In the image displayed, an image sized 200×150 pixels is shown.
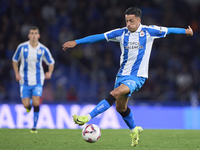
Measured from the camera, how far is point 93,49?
1756 centimetres

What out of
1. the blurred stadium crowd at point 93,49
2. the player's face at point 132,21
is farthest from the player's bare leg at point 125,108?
the blurred stadium crowd at point 93,49

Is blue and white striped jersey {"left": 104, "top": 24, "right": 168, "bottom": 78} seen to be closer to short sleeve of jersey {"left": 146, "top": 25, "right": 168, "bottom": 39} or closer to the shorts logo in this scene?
short sleeve of jersey {"left": 146, "top": 25, "right": 168, "bottom": 39}

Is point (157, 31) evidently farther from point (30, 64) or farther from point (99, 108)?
point (30, 64)

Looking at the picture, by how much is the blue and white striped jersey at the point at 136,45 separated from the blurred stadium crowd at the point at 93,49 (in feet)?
24.4

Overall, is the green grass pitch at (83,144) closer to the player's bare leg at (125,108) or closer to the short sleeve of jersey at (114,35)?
the player's bare leg at (125,108)

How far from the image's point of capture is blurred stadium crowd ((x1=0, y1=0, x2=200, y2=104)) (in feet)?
51.1

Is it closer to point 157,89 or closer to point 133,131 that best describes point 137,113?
point 157,89

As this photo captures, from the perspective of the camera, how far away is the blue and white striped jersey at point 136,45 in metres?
7.38

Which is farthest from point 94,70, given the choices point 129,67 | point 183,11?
point 129,67

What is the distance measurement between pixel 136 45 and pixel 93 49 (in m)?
10.2

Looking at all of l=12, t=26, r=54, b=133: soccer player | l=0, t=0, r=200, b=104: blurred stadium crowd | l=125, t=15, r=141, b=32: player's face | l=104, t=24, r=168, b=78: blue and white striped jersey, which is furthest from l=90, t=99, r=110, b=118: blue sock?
l=0, t=0, r=200, b=104: blurred stadium crowd

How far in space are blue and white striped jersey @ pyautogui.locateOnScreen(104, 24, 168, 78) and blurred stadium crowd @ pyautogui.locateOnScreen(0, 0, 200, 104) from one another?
745cm

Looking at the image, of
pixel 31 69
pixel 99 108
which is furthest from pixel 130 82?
pixel 31 69

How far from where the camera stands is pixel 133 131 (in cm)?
742
